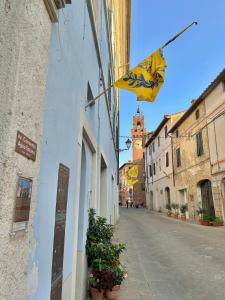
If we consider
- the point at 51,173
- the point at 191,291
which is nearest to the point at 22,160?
the point at 51,173

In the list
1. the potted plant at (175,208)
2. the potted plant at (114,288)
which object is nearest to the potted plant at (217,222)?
the potted plant at (175,208)

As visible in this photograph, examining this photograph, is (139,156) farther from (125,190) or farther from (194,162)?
(194,162)

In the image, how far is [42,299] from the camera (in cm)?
210

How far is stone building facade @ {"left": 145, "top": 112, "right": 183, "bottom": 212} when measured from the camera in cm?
2566

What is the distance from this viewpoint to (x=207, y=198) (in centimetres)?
1723

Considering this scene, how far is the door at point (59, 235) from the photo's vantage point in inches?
96.7

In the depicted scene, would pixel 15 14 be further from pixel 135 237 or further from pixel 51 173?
pixel 135 237

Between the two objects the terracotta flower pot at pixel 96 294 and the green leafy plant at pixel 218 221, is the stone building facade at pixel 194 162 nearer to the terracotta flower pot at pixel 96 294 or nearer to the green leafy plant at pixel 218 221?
the green leafy plant at pixel 218 221

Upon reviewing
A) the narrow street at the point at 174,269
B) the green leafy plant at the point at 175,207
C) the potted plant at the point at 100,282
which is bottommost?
the narrow street at the point at 174,269

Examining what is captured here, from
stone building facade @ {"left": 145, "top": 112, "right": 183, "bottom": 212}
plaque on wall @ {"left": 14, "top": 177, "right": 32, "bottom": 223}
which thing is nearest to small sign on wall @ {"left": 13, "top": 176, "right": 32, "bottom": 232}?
plaque on wall @ {"left": 14, "top": 177, "right": 32, "bottom": 223}

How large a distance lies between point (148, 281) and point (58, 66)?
478 centimetres

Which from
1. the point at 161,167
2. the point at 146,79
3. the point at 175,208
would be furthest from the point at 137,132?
the point at 146,79

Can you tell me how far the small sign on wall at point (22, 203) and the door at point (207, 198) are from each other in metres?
16.3

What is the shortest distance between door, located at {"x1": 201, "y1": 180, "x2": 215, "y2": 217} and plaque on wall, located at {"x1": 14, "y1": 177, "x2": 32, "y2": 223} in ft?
53.6
